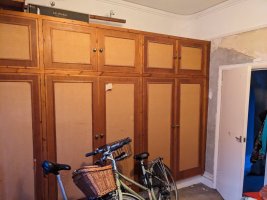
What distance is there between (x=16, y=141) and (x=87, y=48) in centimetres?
114

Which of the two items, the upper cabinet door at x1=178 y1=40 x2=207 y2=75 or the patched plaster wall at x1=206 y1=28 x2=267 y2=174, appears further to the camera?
the upper cabinet door at x1=178 y1=40 x2=207 y2=75

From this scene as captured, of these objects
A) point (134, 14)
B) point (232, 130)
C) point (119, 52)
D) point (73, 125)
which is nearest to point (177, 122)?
point (232, 130)

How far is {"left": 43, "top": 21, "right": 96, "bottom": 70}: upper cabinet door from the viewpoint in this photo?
1.95 m

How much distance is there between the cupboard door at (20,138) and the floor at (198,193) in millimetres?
1938

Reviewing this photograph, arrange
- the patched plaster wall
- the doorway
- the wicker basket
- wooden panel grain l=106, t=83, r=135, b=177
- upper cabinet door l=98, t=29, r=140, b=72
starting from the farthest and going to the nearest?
the doorway → the patched plaster wall → wooden panel grain l=106, t=83, r=135, b=177 → upper cabinet door l=98, t=29, r=140, b=72 → the wicker basket

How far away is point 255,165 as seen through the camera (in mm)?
3139

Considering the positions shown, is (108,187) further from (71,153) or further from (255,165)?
(255,165)

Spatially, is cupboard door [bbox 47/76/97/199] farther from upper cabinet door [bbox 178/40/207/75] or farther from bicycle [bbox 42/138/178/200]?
upper cabinet door [bbox 178/40/207/75]

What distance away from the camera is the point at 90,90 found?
218 centimetres

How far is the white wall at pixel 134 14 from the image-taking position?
8.28 ft

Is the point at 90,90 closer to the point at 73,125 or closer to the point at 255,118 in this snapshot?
the point at 73,125

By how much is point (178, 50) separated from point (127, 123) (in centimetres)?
121

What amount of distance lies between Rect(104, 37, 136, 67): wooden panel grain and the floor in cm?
198

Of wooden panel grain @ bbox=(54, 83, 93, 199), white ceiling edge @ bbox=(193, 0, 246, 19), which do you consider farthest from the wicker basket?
white ceiling edge @ bbox=(193, 0, 246, 19)
